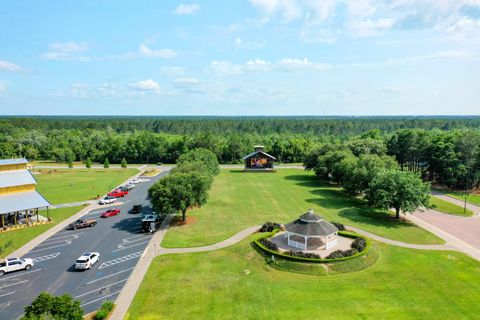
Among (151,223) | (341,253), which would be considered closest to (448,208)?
(341,253)

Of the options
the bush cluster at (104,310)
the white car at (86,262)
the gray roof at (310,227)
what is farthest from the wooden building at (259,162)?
the bush cluster at (104,310)

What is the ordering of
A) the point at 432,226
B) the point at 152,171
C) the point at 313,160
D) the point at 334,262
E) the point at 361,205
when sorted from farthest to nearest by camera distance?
the point at 152,171
the point at 313,160
the point at 361,205
the point at 432,226
the point at 334,262

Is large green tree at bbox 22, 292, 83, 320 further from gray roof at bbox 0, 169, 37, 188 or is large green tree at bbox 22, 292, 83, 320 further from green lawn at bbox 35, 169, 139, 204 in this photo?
green lawn at bbox 35, 169, 139, 204

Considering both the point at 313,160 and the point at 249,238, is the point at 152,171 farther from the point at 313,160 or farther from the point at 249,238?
the point at 249,238

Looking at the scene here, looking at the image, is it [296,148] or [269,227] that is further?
[296,148]

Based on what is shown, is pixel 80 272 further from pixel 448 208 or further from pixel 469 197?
pixel 469 197

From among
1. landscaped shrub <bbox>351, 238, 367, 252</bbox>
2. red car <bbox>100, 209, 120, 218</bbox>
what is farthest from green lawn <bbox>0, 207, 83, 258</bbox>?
landscaped shrub <bbox>351, 238, 367, 252</bbox>

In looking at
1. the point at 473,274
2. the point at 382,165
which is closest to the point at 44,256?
the point at 473,274
